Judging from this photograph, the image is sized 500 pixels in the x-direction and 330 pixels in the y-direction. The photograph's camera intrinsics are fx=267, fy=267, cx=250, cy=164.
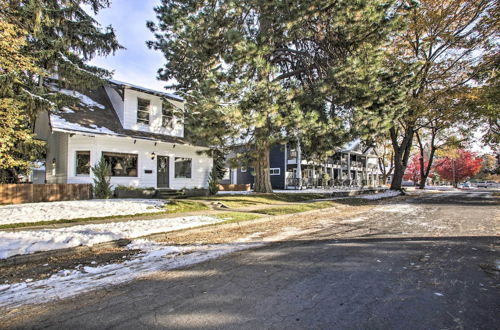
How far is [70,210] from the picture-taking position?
9492mm

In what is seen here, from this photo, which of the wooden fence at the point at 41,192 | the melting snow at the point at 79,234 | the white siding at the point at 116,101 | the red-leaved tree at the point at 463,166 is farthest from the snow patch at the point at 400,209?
the red-leaved tree at the point at 463,166

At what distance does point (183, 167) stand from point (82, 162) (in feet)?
19.1

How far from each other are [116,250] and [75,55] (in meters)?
13.5

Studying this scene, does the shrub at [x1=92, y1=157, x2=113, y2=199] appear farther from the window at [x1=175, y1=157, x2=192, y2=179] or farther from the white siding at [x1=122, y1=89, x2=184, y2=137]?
the window at [x1=175, y1=157, x2=192, y2=179]

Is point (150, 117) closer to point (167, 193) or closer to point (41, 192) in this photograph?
point (167, 193)

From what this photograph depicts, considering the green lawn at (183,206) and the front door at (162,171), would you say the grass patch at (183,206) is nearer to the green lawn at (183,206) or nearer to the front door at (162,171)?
the green lawn at (183,206)

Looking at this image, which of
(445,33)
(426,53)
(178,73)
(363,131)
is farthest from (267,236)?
(426,53)

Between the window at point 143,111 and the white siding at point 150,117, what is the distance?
0.22 m

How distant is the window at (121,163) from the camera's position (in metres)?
A: 14.5

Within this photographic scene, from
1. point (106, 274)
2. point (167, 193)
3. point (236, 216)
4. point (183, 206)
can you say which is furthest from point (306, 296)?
point (167, 193)

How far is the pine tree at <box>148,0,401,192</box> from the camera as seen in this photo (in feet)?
35.5

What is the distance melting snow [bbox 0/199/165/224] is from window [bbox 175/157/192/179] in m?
6.19

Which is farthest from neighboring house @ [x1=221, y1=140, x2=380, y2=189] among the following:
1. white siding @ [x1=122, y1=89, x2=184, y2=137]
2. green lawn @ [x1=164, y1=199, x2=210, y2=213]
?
green lawn @ [x1=164, y1=199, x2=210, y2=213]

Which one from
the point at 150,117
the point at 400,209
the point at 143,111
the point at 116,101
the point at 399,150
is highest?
the point at 116,101
